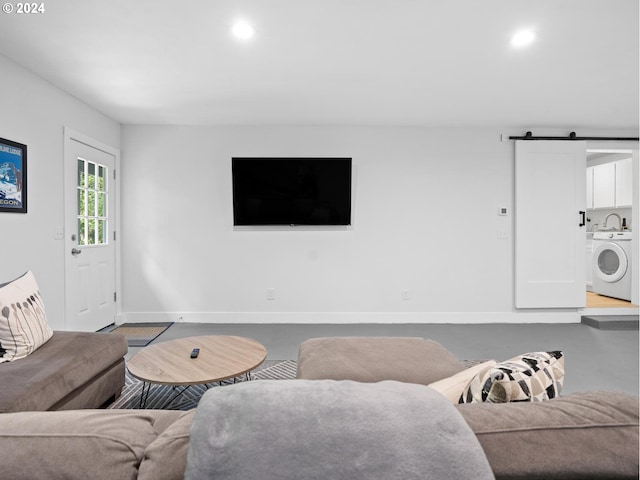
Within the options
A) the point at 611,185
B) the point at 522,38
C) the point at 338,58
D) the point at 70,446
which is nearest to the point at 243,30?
the point at 338,58

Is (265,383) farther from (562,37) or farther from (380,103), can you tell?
(380,103)

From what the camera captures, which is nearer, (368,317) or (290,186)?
(290,186)

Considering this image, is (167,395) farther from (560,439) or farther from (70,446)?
(560,439)

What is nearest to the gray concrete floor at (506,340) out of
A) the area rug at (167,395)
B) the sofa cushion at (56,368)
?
the area rug at (167,395)

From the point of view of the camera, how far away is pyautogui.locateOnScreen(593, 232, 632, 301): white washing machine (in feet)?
16.1

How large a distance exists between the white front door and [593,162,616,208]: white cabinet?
7.16 metres

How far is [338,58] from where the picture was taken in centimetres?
265

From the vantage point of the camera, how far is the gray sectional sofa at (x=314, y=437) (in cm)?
56

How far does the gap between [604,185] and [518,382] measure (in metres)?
6.40

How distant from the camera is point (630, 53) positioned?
2.60m

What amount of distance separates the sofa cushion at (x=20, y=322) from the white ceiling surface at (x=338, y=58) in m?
1.66

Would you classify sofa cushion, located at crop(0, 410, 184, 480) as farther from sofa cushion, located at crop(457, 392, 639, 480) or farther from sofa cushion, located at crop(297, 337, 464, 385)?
sofa cushion, located at crop(297, 337, 464, 385)

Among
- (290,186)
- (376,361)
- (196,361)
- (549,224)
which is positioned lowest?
(196,361)

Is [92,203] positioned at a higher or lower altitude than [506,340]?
higher
